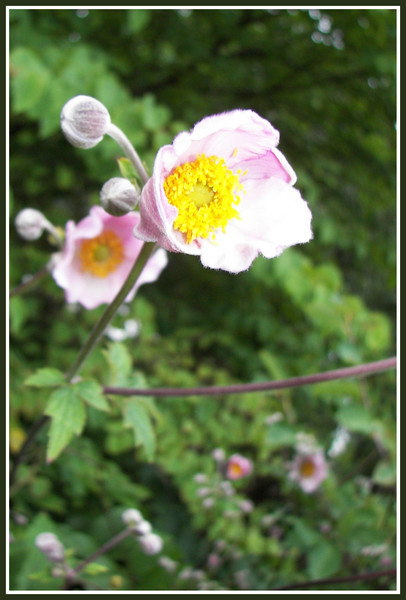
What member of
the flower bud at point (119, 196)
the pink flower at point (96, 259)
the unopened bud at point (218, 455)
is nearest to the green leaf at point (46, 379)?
the pink flower at point (96, 259)

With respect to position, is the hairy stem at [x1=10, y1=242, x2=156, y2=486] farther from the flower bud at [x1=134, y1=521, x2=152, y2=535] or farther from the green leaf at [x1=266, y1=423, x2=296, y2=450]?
the green leaf at [x1=266, y1=423, x2=296, y2=450]

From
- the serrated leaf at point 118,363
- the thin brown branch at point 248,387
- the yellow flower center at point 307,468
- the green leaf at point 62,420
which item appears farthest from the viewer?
the yellow flower center at point 307,468

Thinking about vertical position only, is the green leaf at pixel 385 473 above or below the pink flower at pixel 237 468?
below

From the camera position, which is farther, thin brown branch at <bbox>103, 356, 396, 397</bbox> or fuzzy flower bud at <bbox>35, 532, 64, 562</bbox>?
fuzzy flower bud at <bbox>35, 532, 64, 562</bbox>

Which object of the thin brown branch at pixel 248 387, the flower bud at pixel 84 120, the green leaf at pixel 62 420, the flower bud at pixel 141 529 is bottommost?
the flower bud at pixel 141 529

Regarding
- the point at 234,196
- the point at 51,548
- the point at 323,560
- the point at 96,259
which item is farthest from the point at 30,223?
the point at 323,560

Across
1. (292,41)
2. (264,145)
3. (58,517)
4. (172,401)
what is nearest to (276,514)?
(172,401)

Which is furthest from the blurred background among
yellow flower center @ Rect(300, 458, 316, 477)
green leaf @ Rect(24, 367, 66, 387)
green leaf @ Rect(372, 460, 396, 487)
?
green leaf @ Rect(24, 367, 66, 387)

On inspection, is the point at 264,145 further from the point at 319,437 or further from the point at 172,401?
the point at 319,437

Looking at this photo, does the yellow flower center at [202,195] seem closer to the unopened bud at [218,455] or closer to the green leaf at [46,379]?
the green leaf at [46,379]
